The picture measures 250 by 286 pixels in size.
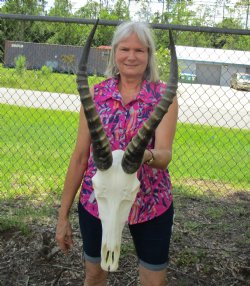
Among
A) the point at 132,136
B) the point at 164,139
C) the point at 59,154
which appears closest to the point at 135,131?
the point at 132,136

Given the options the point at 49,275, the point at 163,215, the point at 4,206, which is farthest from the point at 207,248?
the point at 4,206

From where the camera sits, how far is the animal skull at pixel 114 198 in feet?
7.61

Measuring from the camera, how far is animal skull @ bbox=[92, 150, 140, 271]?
2318 mm

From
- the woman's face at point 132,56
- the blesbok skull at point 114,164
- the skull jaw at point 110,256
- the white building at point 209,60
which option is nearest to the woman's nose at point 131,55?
the woman's face at point 132,56

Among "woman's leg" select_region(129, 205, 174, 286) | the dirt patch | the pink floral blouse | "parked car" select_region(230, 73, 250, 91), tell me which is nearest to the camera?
the pink floral blouse

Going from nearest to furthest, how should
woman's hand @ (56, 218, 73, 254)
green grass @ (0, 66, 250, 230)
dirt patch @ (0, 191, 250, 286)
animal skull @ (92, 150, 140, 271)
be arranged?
animal skull @ (92, 150, 140, 271) → woman's hand @ (56, 218, 73, 254) → dirt patch @ (0, 191, 250, 286) → green grass @ (0, 66, 250, 230)

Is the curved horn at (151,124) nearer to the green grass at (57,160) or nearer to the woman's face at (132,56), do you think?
the woman's face at (132,56)

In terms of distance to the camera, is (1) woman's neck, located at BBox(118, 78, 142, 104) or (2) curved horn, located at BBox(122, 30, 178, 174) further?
(1) woman's neck, located at BBox(118, 78, 142, 104)

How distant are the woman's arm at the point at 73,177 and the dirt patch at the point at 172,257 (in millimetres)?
1313

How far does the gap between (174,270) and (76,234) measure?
1.22m

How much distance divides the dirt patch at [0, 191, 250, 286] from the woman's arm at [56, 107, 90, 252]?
4.31 ft

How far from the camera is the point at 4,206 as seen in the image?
18.5 ft

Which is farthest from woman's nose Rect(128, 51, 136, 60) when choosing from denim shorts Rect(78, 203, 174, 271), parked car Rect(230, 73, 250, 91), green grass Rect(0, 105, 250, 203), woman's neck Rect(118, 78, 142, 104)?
parked car Rect(230, 73, 250, 91)

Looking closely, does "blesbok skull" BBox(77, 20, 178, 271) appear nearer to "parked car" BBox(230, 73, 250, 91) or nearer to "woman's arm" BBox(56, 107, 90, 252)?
"woman's arm" BBox(56, 107, 90, 252)
